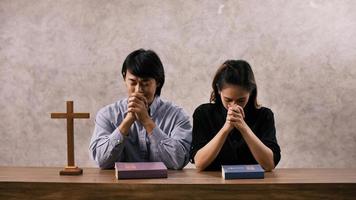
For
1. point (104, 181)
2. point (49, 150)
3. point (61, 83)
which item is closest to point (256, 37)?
point (61, 83)

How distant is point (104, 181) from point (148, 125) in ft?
1.59

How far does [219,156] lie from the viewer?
255cm

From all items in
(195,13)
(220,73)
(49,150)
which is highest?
(195,13)

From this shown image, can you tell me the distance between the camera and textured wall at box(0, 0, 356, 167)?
394 cm

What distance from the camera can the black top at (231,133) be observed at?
256 centimetres

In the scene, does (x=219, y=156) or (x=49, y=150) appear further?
(x=49, y=150)

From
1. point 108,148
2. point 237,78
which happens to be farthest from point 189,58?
point 108,148

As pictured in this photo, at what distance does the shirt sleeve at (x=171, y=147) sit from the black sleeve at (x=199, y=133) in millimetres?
53

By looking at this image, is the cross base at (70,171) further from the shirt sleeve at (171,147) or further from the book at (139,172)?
the shirt sleeve at (171,147)

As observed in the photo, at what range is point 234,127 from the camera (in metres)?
2.51

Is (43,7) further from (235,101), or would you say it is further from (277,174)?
(277,174)

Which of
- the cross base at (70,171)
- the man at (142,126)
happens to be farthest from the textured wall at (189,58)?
the cross base at (70,171)

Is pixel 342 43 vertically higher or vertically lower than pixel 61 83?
higher

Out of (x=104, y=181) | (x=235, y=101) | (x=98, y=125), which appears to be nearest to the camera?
(x=104, y=181)
